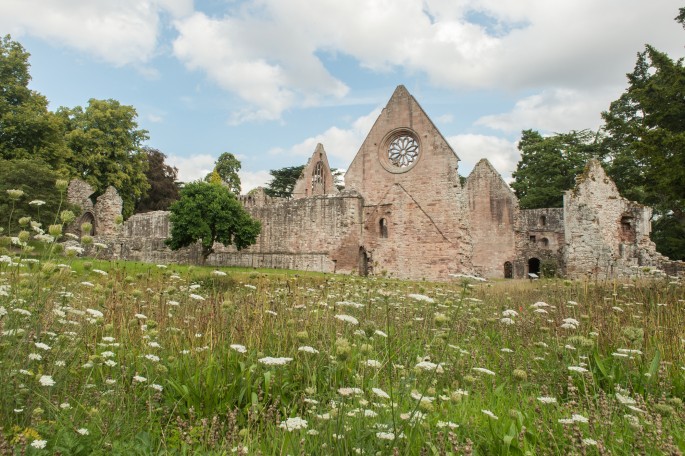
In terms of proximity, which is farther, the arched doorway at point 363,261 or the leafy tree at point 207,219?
the arched doorway at point 363,261

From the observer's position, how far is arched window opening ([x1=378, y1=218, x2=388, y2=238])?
27.4 meters

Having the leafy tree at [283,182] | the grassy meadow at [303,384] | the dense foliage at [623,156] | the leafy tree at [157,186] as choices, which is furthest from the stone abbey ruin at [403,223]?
the leafy tree at [283,182]

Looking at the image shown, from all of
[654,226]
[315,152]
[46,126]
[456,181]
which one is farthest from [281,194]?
[654,226]

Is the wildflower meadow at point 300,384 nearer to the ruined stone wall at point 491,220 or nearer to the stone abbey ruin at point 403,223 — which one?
the stone abbey ruin at point 403,223

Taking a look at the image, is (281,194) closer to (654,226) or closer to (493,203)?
(493,203)

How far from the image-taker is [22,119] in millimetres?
29609

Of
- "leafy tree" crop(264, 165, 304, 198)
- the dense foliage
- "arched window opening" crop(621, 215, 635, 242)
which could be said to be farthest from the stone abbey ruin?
"leafy tree" crop(264, 165, 304, 198)

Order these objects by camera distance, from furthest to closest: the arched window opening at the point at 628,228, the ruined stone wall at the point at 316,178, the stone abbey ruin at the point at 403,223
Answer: the ruined stone wall at the point at 316,178, the arched window opening at the point at 628,228, the stone abbey ruin at the point at 403,223

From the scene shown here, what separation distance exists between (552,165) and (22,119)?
139 ft

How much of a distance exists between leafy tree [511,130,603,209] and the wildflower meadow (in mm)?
38486

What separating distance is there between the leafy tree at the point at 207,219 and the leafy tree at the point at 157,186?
85.8 ft

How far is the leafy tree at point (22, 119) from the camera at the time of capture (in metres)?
29.6

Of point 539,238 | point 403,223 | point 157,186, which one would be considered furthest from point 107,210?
point 539,238

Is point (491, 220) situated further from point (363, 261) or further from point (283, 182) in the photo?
point (283, 182)
